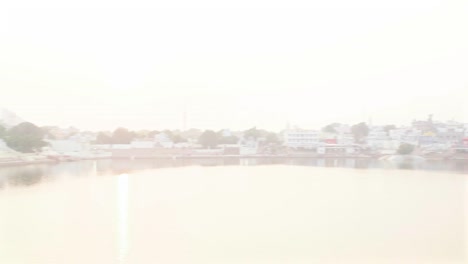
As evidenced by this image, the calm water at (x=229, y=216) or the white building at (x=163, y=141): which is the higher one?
the white building at (x=163, y=141)

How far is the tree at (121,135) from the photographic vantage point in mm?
6520

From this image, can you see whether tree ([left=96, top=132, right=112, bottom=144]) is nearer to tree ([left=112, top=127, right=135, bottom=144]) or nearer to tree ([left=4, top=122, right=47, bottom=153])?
tree ([left=112, top=127, right=135, bottom=144])

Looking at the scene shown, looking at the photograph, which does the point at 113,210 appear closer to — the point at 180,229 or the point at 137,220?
the point at 137,220

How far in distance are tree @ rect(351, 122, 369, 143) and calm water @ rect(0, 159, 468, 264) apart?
140 centimetres

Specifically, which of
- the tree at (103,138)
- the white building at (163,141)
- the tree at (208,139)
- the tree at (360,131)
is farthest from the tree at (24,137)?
the tree at (360,131)

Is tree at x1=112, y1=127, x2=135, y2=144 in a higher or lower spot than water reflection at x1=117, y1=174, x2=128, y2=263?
higher

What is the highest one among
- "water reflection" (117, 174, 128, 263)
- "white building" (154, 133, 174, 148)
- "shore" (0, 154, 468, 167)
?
"white building" (154, 133, 174, 148)

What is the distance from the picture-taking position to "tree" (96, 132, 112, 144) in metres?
6.50

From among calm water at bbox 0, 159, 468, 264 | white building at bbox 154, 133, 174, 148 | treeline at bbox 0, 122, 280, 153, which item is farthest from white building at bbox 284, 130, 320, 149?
white building at bbox 154, 133, 174, 148

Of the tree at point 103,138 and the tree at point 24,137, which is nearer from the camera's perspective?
the tree at point 24,137

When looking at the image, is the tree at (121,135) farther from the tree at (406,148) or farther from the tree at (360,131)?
the tree at (406,148)

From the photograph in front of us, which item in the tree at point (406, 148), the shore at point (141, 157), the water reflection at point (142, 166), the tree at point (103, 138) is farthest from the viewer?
the tree at point (406, 148)

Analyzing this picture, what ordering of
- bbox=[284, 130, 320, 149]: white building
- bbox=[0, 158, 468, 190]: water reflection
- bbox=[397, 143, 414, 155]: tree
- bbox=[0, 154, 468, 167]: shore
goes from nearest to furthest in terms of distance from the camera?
bbox=[0, 158, 468, 190]: water reflection → bbox=[0, 154, 468, 167]: shore → bbox=[397, 143, 414, 155]: tree → bbox=[284, 130, 320, 149]: white building

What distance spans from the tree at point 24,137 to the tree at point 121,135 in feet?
3.11
